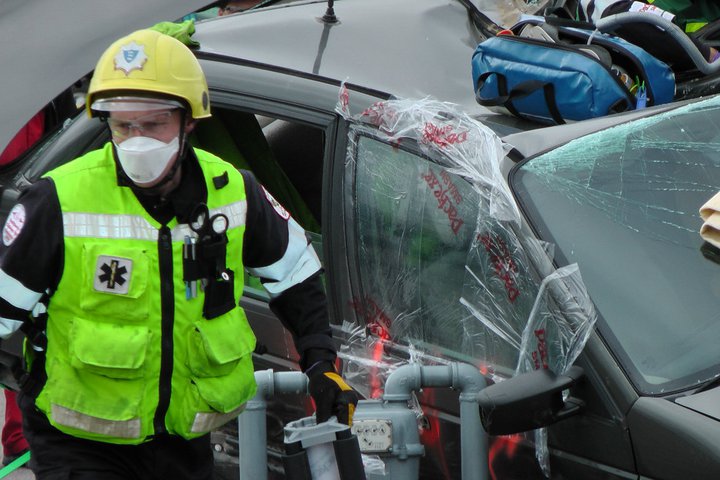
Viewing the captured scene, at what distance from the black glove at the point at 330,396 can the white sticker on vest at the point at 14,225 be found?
780 millimetres

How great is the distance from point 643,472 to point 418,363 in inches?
32.1

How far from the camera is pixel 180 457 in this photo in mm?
3100

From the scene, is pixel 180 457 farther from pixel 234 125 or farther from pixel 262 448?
pixel 234 125

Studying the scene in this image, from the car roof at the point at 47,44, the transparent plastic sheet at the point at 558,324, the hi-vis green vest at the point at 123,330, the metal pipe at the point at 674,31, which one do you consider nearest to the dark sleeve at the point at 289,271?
the hi-vis green vest at the point at 123,330

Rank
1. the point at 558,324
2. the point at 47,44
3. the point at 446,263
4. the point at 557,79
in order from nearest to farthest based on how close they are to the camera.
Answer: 1. the point at 558,324
2. the point at 446,263
3. the point at 557,79
4. the point at 47,44

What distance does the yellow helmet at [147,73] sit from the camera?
285cm

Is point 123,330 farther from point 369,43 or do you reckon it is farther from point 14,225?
point 369,43

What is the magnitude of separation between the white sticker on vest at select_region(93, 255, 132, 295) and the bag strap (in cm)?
138

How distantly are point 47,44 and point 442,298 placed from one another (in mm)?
1661

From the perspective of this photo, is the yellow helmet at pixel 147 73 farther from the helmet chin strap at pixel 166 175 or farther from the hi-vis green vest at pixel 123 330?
the hi-vis green vest at pixel 123 330

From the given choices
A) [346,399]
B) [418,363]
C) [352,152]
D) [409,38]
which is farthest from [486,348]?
[409,38]

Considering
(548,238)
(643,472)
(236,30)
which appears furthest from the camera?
(236,30)

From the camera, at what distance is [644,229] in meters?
3.21

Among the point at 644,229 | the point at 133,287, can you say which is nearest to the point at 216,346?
the point at 133,287
